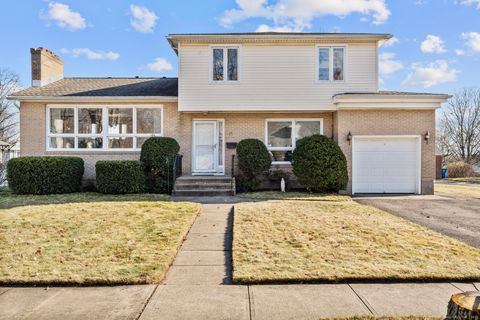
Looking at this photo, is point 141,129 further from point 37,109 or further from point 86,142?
point 37,109

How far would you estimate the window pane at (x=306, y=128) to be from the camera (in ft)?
51.0

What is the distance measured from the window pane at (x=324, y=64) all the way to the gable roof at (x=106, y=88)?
6.03m

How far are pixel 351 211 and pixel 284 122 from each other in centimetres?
669

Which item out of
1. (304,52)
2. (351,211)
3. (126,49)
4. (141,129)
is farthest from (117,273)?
(126,49)

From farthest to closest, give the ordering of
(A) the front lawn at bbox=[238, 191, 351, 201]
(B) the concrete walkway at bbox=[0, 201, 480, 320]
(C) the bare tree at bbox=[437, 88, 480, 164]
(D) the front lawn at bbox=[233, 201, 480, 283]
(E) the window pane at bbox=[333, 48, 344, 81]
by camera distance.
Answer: (C) the bare tree at bbox=[437, 88, 480, 164]
(E) the window pane at bbox=[333, 48, 344, 81]
(A) the front lawn at bbox=[238, 191, 351, 201]
(D) the front lawn at bbox=[233, 201, 480, 283]
(B) the concrete walkway at bbox=[0, 201, 480, 320]

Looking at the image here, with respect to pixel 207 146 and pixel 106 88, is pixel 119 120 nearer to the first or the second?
pixel 106 88

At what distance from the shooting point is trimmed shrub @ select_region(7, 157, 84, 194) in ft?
43.3

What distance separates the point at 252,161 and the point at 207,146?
256cm

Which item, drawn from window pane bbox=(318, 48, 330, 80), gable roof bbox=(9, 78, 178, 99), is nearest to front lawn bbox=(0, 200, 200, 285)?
gable roof bbox=(9, 78, 178, 99)

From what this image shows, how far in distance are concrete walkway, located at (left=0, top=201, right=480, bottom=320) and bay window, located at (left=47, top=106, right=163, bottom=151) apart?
1100cm

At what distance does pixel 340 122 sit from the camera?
14117mm

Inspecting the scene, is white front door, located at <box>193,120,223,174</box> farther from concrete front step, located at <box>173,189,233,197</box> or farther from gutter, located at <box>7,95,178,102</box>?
concrete front step, located at <box>173,189,233,197</box>

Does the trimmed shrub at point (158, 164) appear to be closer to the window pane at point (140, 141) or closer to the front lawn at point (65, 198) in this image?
the front lawn at point (65, 198)

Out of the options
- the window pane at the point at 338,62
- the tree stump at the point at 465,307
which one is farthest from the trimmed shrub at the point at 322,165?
the tree stump at the point at 465,307
